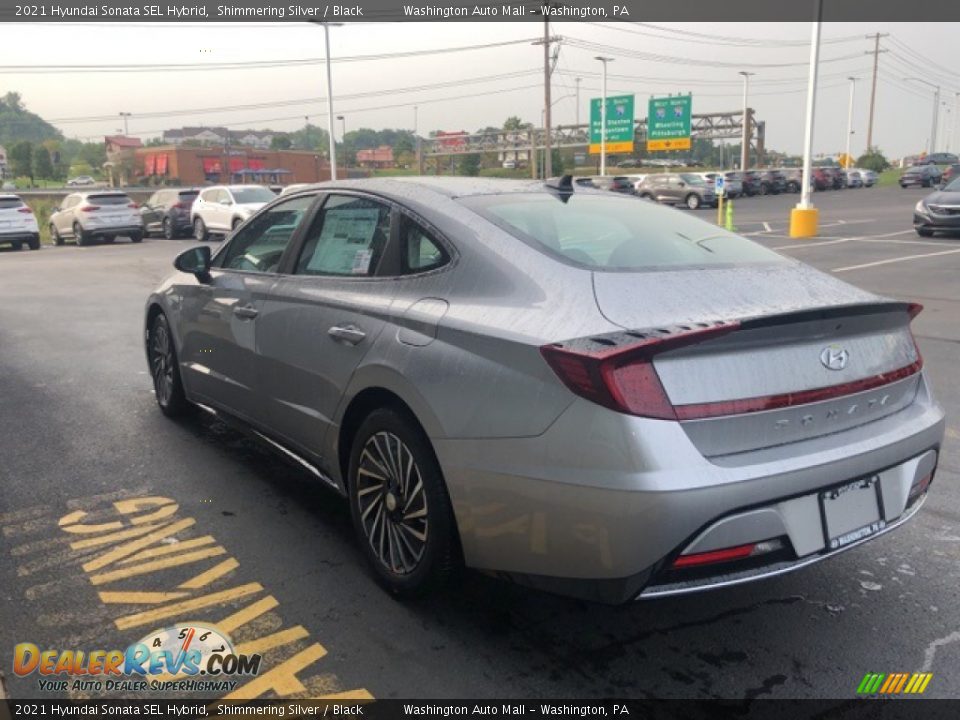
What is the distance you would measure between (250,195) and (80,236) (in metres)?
6.10

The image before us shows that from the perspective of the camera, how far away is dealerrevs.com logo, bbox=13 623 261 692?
9.01 feet

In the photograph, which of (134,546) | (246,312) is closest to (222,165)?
(246,312)

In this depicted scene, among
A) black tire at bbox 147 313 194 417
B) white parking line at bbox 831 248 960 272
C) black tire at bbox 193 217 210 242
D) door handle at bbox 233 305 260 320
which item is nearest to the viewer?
door handle at bbox 233 305 260 320

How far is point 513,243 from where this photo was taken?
3098 millimetres

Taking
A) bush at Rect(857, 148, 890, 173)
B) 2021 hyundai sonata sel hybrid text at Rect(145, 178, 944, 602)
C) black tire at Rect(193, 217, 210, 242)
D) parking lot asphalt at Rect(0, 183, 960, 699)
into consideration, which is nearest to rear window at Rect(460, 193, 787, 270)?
2021 hyundai sonata sel hybrid text at Rect(145, 178, 944, 602)

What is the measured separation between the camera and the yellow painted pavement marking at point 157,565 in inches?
137

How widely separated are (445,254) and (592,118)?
2153 inches

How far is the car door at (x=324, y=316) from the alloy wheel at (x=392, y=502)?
1.09 ft

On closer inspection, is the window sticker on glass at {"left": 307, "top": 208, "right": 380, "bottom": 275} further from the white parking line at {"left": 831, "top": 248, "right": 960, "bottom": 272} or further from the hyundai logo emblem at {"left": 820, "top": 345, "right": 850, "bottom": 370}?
the white parking line at {"left": 831, "top": 248, "right": 960, "bottom": 272}

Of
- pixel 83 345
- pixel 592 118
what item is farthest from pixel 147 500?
pixel 592 118

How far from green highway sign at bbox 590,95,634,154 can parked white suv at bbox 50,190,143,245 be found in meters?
36.0

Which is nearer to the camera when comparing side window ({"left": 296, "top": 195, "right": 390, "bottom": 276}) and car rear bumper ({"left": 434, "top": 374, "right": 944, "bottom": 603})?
car rear bumper ({"left": 434, "top": 374, "right": 944, "bottom": 603})

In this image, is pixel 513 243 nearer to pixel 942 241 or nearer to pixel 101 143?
pixel 942 241

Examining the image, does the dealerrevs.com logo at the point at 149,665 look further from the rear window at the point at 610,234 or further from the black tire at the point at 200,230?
the black tire at the point at 200,230
